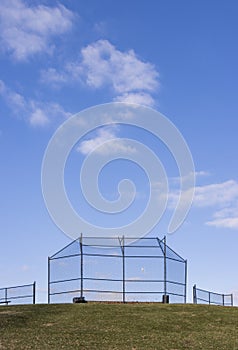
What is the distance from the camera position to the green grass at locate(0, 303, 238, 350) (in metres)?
20.8

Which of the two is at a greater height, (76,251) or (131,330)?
(76,251)

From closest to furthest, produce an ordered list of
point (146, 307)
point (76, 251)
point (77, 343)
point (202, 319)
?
point (77, 343) → point (202, 319) → point (146, 307) → point (76, 251)

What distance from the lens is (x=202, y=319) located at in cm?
2598

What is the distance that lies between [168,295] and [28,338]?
41.7 feet

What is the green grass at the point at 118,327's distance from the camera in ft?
68.3

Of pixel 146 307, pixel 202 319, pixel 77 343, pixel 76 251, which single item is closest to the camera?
pixel 77 343

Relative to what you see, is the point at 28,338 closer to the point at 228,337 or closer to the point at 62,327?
the point at 62,327

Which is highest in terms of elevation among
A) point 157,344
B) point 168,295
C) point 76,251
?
point 76,251

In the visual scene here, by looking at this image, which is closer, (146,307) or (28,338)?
(28,338)

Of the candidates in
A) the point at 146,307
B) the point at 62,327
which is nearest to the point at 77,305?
the point at 146,307

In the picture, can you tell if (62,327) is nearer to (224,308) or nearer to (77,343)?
(77,343)

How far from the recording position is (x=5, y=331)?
896 inches

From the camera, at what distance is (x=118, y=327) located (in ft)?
77.3

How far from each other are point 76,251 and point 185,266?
6.69 m
